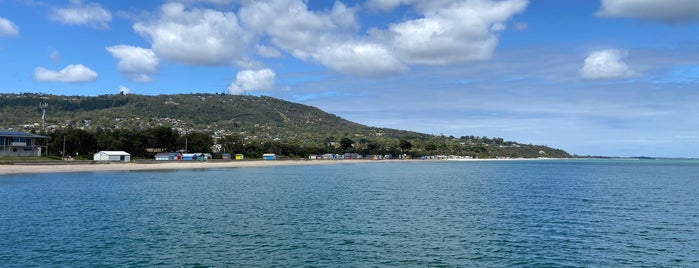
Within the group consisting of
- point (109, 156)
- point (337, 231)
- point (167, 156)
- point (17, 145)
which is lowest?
point (337, 231)

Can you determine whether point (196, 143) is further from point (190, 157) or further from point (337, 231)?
point (337, 231)

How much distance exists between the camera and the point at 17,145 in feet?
378

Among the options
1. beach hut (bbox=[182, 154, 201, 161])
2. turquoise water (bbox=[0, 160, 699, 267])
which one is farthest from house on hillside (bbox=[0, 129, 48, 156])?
turquoise water (bbox=[0, 160, 699, 267])

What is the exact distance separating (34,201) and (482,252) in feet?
126

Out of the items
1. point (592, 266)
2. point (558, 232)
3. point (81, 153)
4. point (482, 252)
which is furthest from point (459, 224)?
point (81, 153)

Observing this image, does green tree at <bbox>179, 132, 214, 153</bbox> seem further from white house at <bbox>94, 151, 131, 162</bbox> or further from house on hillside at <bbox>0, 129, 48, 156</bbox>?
house on hillside at <bbox>0, 129, 48, 156</bbox>

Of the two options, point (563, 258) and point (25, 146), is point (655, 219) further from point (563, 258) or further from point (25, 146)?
point (25, 146)

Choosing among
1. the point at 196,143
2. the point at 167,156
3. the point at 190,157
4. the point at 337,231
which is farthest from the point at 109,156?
the point at 337,231

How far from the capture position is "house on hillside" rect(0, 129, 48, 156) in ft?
369

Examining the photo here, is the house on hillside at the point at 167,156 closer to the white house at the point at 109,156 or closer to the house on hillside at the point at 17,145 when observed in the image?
the white house at the point at 109,156

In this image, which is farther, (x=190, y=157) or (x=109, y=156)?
(x=190, y=157)

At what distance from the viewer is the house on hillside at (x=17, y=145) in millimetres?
112562

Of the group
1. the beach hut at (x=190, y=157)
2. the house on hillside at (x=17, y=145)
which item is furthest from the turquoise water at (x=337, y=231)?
the beach hut at (x=190, y=157)

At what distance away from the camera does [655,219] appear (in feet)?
124
